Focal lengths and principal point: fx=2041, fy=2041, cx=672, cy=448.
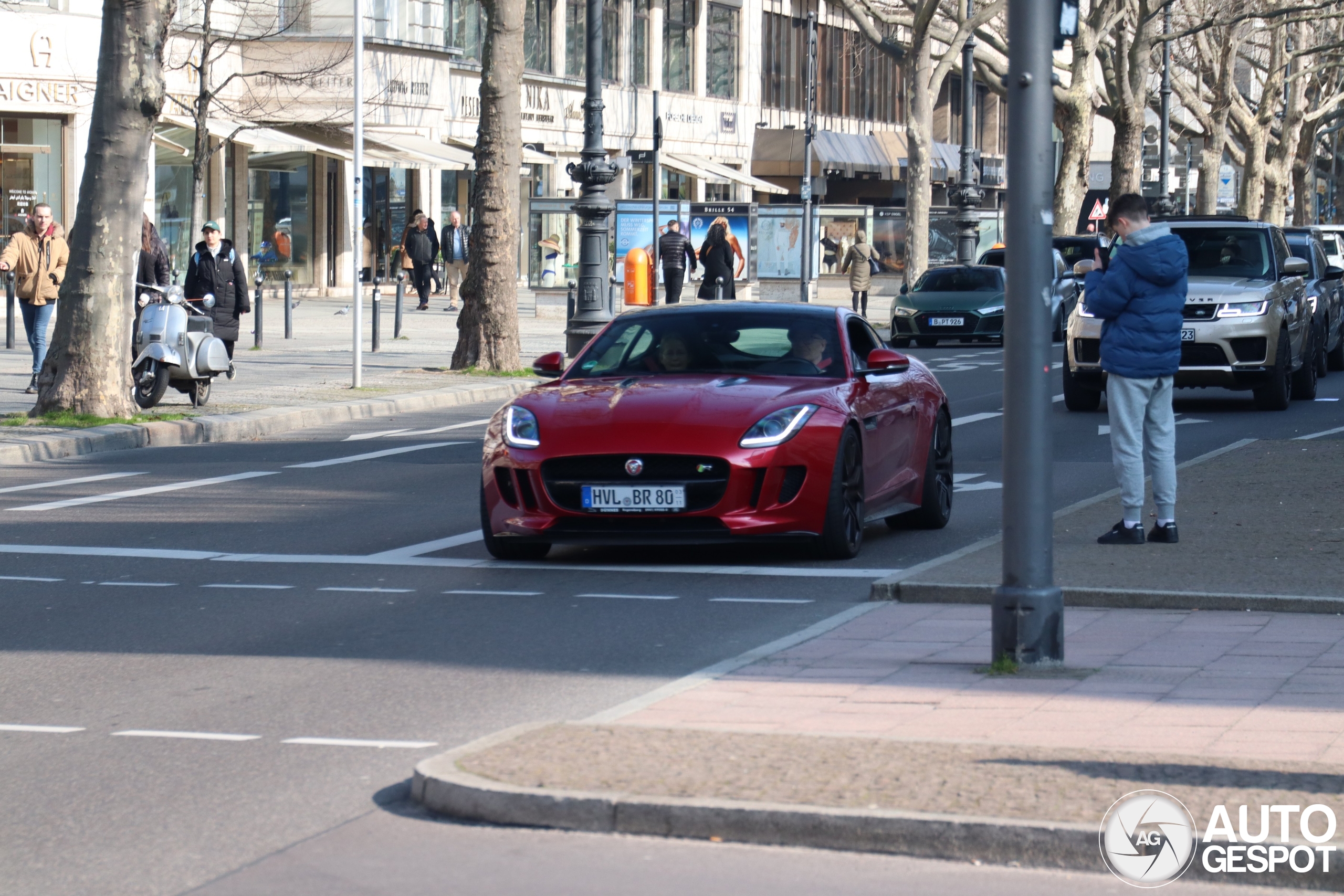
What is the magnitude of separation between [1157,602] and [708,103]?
6036 centimetres

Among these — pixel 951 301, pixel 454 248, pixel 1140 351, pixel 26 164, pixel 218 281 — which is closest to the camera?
pixel 1140 351

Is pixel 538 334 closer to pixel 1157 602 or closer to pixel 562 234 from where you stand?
pixel 562 234

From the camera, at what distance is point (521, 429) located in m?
10.6

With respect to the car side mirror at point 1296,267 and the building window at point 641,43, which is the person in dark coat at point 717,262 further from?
the building window at point 641,43

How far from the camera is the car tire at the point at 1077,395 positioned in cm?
2059

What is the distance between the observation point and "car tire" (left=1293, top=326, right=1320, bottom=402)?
852 inches

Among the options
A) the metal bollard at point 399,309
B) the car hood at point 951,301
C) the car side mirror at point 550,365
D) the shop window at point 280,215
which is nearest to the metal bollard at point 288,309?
the metal bollard at point 399,309

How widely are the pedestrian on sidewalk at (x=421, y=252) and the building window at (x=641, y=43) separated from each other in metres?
20.9

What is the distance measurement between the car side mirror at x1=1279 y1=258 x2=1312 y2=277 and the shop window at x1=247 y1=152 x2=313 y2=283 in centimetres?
2890

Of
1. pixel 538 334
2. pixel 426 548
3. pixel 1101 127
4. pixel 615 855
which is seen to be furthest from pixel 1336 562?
pixel 1101 127

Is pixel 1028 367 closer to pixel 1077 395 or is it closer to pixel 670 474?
A: pixel 670 474

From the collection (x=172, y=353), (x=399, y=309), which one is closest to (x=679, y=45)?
(x=399, y=309)

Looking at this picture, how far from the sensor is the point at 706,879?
4961 mm

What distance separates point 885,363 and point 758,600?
2.35 metres
